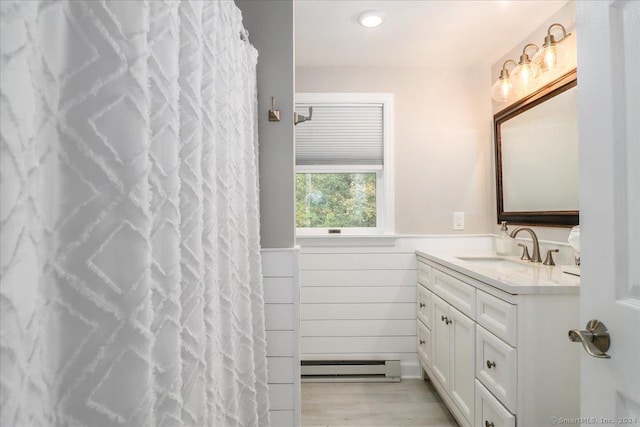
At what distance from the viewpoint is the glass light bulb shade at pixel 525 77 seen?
2.03m

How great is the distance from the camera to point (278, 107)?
1.53 m

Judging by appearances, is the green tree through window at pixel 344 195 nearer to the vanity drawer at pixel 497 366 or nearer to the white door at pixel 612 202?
the vanity drawer at pixel 497 366

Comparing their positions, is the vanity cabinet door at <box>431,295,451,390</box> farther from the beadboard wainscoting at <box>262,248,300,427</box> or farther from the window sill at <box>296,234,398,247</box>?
the beadboard wainscoting at <box>262,248,300,427</box>

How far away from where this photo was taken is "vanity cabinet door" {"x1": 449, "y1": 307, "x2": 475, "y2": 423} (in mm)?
1638

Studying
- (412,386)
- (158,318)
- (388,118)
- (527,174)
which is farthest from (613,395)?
(388,118)

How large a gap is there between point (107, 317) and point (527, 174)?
238 centimetres

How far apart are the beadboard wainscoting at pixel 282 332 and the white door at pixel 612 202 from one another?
1006 millimetres

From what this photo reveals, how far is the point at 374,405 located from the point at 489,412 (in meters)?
0.93

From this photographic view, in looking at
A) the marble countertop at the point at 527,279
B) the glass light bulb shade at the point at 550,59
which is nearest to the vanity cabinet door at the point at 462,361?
the marble countertop at the point at 527,279

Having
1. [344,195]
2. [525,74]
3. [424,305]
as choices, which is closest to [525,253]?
[424,305]

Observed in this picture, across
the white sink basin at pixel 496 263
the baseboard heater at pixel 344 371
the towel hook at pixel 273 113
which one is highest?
the towel hook at pixel 273 113

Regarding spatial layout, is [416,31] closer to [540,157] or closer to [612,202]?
[540,157]

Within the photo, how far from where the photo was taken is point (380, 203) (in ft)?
9.12

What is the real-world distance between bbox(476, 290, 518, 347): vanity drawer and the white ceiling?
160cm
